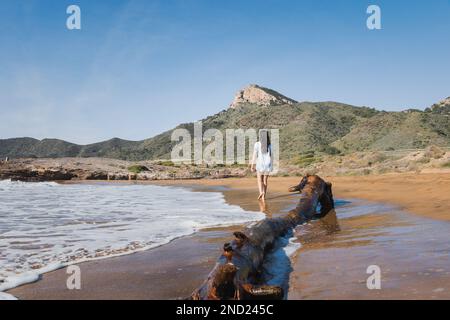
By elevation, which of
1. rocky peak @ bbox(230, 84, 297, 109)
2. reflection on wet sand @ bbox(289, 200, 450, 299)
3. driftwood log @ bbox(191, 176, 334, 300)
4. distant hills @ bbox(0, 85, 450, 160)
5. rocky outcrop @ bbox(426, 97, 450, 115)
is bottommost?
reflection on wet sand @ bbox(289, 200, 450, 299)

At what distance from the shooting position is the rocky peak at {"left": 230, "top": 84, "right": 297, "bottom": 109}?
124 meters

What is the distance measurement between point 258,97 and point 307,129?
195ft

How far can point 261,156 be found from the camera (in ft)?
37.4

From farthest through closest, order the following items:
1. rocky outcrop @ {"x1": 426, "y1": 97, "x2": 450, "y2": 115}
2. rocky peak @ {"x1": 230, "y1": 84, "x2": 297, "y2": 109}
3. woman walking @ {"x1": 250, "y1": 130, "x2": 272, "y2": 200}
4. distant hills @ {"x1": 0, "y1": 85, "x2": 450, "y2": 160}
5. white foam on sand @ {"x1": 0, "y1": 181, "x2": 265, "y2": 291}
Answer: rocky peak @ {"x1": 230, "y1": 84, "x2": 297, "y2": 109}, rocky outcrop @ {"x1": 426, "y1": 97, "x2": 450, "y2": 115}, distant hills @ {"x1": 0, "y1": 85, "x2": 450, "y2": 160}, woman walking @ {"x1": 250, "y1": 130, "x2": 272, "y2": 200}, white foam on sand @ {"x1": 0, "y1": 181, "x2": 265, "y2": 291}

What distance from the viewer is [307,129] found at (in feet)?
241

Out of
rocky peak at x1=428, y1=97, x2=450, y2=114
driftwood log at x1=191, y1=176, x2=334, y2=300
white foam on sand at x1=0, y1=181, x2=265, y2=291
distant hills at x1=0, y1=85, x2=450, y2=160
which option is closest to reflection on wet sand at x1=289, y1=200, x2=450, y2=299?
driftwood log at x1=191, y1=176, x2=334, y2=300

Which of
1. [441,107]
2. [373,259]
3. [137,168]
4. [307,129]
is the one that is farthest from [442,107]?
[373,259]

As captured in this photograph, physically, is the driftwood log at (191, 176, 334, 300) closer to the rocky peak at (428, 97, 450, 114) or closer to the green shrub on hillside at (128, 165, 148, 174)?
the green shrub on hillside at (128, 165, 148, 174)

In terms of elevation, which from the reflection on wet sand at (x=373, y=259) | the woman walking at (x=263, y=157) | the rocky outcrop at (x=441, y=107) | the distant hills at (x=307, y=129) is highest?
the rocky outcrop at (x=441, y=107)

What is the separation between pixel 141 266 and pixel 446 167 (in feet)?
56.4

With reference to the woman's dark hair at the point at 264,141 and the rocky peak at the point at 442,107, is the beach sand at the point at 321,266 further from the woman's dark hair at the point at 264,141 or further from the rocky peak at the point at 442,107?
the rocky peak at the point at 442,107

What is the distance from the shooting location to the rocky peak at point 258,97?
4869 inches

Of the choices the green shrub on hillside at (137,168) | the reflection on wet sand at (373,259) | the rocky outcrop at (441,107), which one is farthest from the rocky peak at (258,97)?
the reflection on wet sand at (373,259)
